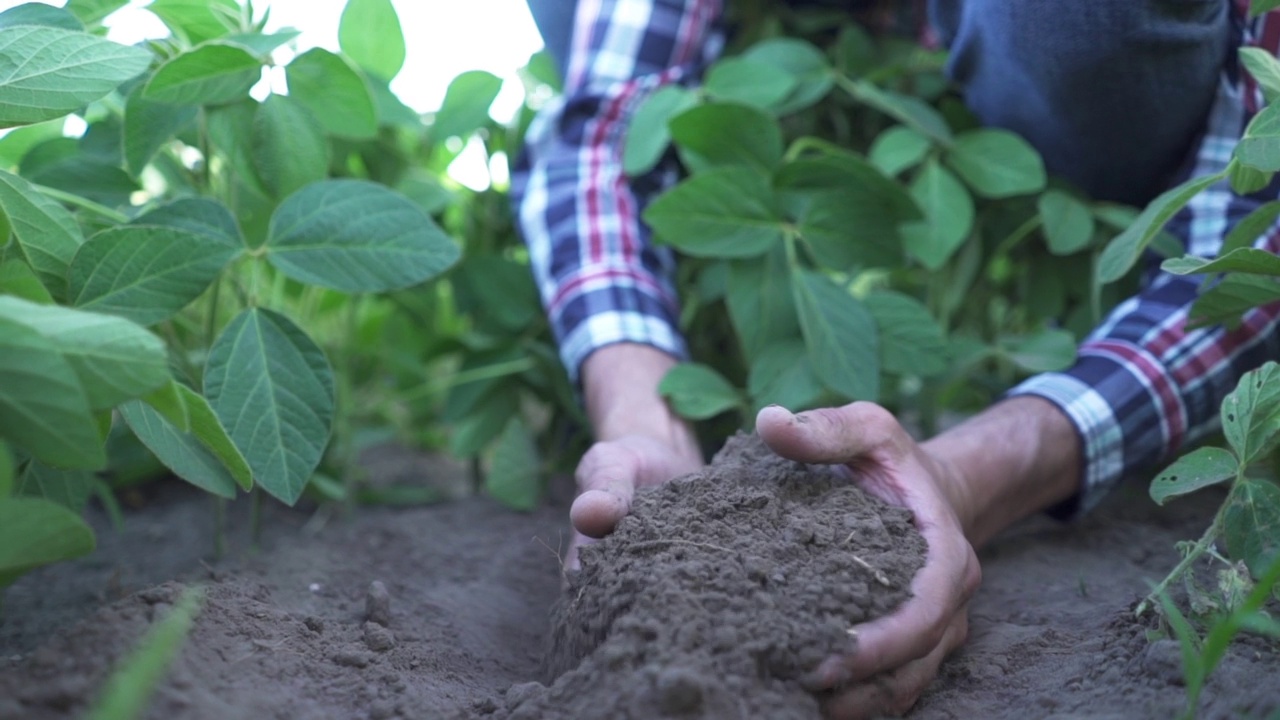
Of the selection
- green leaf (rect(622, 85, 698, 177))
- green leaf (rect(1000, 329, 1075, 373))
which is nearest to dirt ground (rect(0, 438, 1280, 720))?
green leaf (rect(1000, 329, 1075, 373))

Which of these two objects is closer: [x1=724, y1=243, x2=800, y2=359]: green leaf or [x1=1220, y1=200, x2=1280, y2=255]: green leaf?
[x1=1220, y1=200, x2=1280, y2=255]: green leaf

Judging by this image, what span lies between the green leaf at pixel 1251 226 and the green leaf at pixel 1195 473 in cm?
28

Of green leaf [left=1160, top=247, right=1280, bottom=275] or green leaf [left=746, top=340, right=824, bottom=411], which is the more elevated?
green leaf [left=1160, top=247, right=1280, bottom=275]

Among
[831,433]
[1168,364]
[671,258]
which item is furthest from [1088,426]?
[671,258]

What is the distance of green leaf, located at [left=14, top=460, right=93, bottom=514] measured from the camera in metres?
1.01

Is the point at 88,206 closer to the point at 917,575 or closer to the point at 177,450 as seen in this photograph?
the point at 177,450

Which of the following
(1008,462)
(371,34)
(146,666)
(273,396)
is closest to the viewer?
(146,666)

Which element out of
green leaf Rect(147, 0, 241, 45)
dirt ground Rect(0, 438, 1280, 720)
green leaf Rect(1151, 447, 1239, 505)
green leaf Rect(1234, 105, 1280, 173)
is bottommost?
dirt ground Rect(0, 438, 1280, 720)

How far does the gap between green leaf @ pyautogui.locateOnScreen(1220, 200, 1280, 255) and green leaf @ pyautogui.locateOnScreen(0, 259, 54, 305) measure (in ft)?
3.84

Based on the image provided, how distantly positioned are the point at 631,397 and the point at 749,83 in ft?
1.64

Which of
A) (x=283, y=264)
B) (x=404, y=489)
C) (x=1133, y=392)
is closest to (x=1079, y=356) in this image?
(x=1133, y=392)

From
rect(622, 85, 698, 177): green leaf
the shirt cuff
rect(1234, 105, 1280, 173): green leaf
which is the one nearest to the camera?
rect(1234, 105, 1280, 173): green leaf

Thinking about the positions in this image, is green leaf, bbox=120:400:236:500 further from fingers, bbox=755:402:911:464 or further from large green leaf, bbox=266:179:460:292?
fingers, bbox=755:402:911:464

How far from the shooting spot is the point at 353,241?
119 cm
